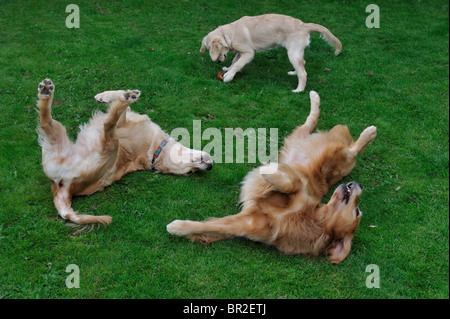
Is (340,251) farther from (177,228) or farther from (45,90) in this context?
(45,90)

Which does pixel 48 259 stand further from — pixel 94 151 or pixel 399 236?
pixel 399 236

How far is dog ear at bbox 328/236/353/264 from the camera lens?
3.25 m

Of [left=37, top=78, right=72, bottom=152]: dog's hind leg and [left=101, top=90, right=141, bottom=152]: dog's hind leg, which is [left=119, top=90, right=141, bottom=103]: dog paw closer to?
[left=101, top=90, right=141, bottom=152]: dog's hind leg

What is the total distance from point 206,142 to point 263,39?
8.17 feet

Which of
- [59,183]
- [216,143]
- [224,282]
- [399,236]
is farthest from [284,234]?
[59,183]

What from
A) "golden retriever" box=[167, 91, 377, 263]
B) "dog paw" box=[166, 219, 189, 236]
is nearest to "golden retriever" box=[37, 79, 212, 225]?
Result: "dog paw" box=[166, 219, 189, 236]

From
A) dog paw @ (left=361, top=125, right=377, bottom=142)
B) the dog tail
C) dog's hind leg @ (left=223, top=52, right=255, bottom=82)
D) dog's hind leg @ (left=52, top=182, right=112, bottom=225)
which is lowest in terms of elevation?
dog's hind leg @ (left=52, top=182, right=112, bottom=225)

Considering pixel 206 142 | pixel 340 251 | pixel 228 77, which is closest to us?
pixel 340 251

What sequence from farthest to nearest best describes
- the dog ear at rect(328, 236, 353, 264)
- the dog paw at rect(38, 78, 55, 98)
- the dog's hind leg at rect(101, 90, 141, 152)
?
the dog's hind leg at rect(101, 90, 141, 152) < the dog paw at rect(38, 78, 55, 98) < the dog ear at rect(328, 236, 353, 264)

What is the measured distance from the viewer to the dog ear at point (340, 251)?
325cm

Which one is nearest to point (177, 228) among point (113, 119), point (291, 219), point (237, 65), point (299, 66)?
point (291, 219)

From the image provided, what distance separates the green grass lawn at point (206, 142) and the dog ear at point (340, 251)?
74 millimetres

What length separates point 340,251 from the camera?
10.8ft

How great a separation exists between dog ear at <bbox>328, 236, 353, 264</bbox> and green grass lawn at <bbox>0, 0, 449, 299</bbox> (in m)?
0.07
